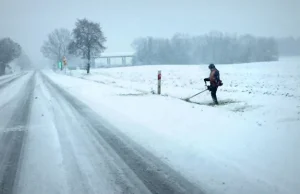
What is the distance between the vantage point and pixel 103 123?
25.3ft

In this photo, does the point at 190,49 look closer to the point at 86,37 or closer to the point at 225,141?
the point at 86,37

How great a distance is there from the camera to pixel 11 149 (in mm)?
5473

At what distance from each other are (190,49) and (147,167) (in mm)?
109464

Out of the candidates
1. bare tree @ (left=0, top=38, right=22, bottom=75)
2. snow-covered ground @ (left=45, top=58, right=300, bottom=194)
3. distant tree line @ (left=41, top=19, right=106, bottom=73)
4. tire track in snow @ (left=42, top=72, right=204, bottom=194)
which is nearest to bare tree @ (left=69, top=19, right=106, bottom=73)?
distant tree line @ (left=41, top=19, right=106, bottom=73)

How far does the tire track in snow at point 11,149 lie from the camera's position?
392 centimetres

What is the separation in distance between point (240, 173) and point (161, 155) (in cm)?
155

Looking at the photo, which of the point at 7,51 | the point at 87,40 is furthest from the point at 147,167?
the point at 7,51

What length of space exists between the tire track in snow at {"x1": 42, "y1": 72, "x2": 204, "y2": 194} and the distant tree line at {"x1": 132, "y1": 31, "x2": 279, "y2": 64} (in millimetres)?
92018

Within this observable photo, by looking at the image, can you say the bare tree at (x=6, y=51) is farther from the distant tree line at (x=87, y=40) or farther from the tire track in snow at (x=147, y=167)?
the tire track in snow at (x=147, y=167)

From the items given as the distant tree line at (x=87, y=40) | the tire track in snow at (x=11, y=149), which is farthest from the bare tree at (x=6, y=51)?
the tire track in snow at (x=11, y=149)

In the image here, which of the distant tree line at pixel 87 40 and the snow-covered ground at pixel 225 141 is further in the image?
the distant tree line at pixel 87 40

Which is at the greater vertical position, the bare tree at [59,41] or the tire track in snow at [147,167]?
the bare tree at [59,41]

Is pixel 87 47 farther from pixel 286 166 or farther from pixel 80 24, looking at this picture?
pixel 286 166

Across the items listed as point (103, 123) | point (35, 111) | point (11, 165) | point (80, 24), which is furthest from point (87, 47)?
point (11, 165)
